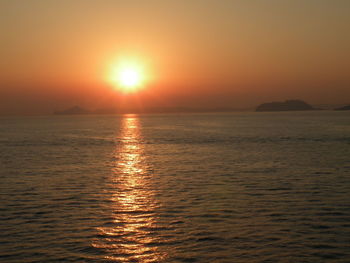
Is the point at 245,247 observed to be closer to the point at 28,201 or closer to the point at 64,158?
the point at 28,201

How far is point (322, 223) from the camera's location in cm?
1948

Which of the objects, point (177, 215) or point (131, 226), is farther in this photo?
point (177, 215)

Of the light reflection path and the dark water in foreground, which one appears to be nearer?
the light reflection path

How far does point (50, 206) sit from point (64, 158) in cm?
2942

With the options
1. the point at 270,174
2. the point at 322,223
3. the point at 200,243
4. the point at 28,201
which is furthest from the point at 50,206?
the point at 270,174

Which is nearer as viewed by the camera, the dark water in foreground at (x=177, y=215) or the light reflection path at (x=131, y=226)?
the light reflection path at (x=131, y=226)

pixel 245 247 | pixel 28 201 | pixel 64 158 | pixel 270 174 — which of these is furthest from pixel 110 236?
pixel 64 158

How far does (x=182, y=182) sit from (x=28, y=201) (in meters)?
12.2

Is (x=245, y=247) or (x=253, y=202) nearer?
(x=245, y=247)

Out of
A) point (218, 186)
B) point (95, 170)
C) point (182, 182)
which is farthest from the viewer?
point (95, 170)

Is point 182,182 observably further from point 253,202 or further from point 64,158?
point 64,158

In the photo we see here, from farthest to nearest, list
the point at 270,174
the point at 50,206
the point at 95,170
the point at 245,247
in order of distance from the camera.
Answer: the point at 95,170 < the point at 270,174 < the point at 50,206 < the point at 245,247

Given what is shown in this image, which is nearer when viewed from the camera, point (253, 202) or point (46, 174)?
point (253, 202)

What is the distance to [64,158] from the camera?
52.3 metres
